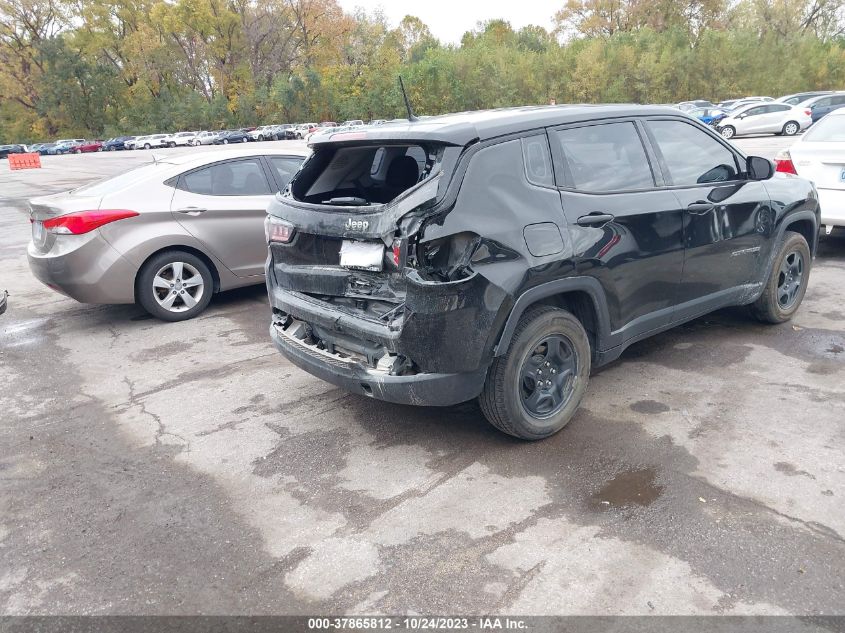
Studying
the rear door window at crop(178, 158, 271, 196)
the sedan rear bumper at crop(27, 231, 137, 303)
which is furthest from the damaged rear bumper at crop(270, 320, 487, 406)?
the rear door window at crop(178, 158, 271, 196)

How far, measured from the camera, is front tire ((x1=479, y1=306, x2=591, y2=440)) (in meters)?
3.79

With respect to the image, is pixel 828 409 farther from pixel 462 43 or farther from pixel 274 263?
pixel 462 43

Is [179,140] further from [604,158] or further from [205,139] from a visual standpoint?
[604,158]

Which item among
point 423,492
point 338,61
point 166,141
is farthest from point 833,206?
point 338,61

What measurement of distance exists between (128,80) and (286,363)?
8283 cm

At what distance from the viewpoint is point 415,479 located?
3740 mm

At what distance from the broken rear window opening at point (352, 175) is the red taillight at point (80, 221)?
2696 millimetres

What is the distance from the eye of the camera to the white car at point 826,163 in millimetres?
7598

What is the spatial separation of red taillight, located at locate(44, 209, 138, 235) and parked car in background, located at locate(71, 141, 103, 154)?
63.9 m

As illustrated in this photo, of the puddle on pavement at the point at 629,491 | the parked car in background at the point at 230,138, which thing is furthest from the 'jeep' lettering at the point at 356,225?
the parked car in background at the point at 230,138

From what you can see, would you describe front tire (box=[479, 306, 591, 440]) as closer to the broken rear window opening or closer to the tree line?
the broken rear window opening

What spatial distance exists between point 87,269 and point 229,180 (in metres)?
1.66

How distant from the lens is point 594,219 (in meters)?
4.02

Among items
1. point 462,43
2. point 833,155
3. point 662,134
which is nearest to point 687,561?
point 662,134
